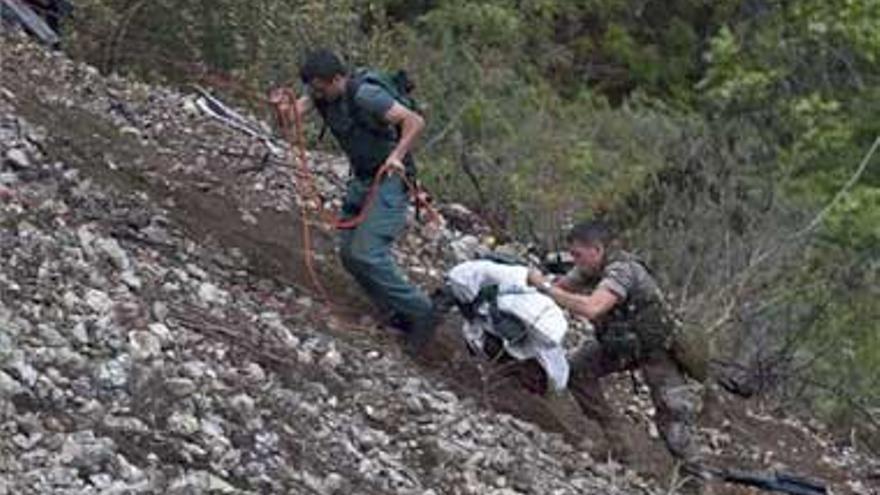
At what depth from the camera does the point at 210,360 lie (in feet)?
27.8

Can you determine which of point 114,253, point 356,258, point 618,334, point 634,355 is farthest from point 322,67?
point 634,355

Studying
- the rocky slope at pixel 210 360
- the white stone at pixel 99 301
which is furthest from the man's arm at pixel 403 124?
the white stone at pixel 99 301

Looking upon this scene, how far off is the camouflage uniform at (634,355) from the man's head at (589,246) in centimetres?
7

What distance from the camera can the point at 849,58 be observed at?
2078 cm

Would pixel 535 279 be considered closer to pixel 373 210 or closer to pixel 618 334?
pixel 618 334

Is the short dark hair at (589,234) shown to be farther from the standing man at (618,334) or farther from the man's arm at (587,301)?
the man's arm at (587,301)

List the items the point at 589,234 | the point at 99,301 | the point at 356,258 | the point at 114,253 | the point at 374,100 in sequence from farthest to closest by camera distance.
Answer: the point at 356,258
the point at 374,100
the point at 589,234
the point at 114,253
the point at 99,301

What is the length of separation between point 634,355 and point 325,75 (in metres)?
2.02

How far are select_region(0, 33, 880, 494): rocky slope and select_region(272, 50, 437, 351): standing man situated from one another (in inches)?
10.5

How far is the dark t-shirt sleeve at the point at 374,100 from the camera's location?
30.8 ft

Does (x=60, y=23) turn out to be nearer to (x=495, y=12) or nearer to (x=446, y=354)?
(x=446, y=354)

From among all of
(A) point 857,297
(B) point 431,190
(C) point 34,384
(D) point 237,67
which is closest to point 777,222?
(A) point 857,297

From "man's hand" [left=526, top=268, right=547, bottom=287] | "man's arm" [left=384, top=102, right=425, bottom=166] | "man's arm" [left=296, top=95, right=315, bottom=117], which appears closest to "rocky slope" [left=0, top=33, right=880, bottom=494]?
"man's hand" [left=526, top=268, right=547, bottom=287]

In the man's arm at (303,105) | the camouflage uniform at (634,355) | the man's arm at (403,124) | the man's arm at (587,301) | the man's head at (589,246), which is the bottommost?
the camouflage uniform at (634,355)
